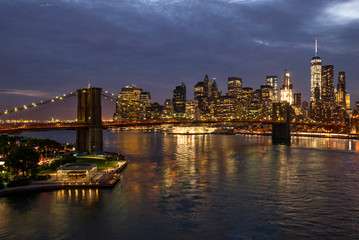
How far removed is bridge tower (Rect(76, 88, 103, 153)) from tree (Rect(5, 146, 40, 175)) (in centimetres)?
2356

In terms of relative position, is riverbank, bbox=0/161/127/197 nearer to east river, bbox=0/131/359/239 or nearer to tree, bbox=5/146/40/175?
east river, bbox=0/131/359/239

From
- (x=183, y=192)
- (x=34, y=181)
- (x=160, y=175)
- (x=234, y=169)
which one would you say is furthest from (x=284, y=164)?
(x=34, y=181)

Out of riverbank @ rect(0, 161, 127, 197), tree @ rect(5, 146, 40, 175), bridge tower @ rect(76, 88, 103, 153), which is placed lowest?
riverbank @ rect(0, 161, 127, 197)

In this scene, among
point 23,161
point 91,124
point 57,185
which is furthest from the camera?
point 91,124

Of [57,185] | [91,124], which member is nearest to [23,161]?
[57,185]

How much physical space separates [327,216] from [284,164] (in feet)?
97.0

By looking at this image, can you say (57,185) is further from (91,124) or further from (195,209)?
(91,124)

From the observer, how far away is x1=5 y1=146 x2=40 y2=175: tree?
38.2 metres

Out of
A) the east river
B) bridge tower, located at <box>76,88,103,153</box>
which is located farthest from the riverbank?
bridge tower, located at <box>76,88,103,153</box>

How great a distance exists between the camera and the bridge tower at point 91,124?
63.2m

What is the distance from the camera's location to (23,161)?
38438mm

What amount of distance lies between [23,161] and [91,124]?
82.5ft

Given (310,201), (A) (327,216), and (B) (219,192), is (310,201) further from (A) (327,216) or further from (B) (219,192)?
(B) (219,192)

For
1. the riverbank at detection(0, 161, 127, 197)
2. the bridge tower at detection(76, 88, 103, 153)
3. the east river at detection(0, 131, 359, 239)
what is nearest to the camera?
the east river at detection(0, 131, 359, 239)
